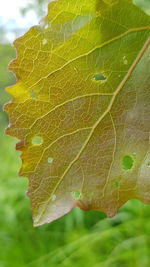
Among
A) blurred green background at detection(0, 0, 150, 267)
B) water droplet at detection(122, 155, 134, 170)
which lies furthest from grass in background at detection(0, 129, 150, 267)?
water droplet at detection(122, 155, 134, 170)

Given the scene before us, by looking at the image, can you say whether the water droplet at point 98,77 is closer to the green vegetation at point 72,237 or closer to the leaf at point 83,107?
the leaf at point 83,107

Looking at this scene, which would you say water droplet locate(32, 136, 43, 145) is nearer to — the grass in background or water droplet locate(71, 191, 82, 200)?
water droplet locate(71, 191, 82, 200)

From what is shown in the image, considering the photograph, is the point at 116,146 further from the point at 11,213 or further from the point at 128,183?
the point at 11,213

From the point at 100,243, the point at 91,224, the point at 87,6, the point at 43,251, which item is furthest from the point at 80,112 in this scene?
the point at 91,224

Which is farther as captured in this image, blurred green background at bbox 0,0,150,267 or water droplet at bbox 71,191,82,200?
blurred green background at bbox 0,0,150,267

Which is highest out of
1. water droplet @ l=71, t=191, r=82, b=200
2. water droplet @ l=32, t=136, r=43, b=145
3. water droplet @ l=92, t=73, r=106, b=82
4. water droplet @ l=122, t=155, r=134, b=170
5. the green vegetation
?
water droplet @ l=92, t=73, r=106, b=82

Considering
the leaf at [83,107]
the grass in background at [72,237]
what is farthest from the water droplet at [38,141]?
the grass in background at [72,237]
